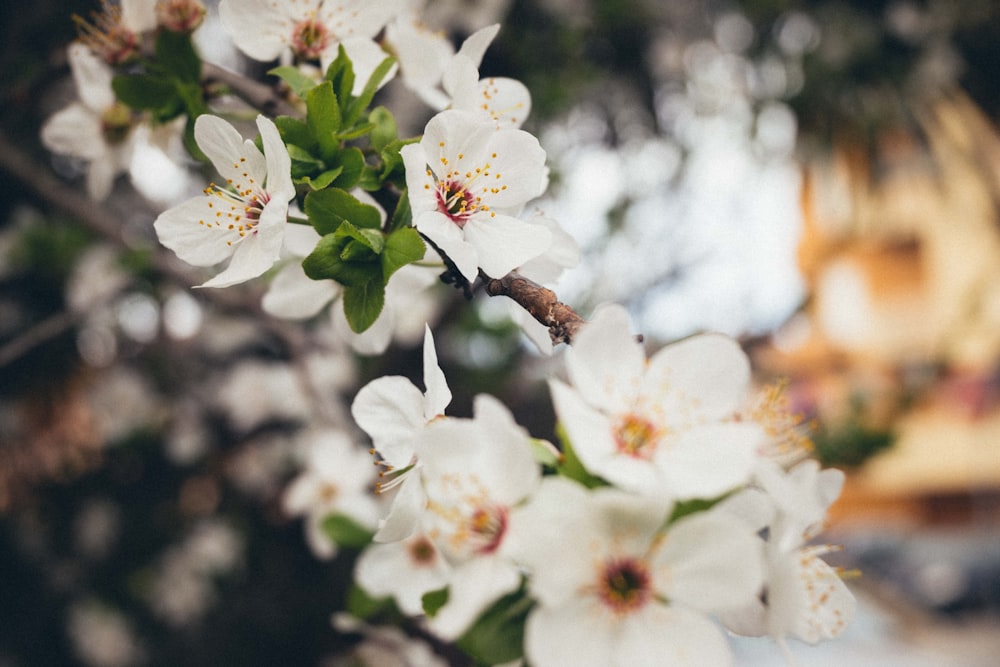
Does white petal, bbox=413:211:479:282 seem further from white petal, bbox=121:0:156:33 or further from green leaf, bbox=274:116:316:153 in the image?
white petal, bbox=121:0:156:33

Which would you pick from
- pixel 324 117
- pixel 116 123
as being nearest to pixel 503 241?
pixel 324 117

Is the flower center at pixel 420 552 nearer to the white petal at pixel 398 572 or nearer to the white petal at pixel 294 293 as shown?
the white petal at pixel 398 572

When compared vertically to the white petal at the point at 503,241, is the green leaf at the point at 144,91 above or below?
above

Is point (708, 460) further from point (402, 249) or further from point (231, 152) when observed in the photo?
point (231, 152)

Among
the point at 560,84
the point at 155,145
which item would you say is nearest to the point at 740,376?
the point at 155,145

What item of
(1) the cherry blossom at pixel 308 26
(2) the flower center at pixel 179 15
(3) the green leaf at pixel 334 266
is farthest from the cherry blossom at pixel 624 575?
(2) the flower center at pixel 179 15

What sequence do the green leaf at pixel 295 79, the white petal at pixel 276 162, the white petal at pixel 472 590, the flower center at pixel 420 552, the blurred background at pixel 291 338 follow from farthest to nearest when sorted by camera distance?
the blurred background at pixel 291 338 < the flower center at pixel 420 552 < the green leaf at pixel 295 79 < the white petal at pixel 276 162 < the white petal at pixel 472 590

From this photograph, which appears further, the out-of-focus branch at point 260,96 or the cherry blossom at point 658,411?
the out-of-focus branch at point 260,96
